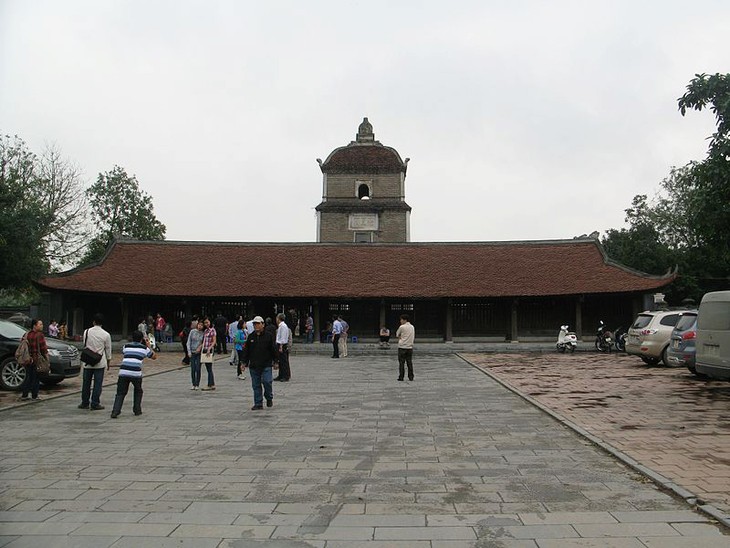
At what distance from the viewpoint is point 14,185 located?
1255 inches

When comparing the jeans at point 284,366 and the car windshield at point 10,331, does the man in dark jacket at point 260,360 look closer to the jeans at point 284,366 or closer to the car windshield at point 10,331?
the jeans at point 284,366

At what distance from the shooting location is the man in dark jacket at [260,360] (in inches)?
423

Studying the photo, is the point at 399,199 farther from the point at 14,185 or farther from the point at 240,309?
the point at 14,185

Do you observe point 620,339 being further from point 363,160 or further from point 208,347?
point 363,160

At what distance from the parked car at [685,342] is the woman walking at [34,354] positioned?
13.8 meters

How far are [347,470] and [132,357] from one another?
501 centimetres

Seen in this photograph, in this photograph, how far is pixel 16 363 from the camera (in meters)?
12.8

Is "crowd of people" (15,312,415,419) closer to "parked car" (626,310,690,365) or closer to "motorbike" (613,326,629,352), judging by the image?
"parked car" (626,310,690,365)

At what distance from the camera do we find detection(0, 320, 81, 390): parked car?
12.8 m

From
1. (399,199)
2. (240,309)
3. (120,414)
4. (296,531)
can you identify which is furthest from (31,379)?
(399,199)

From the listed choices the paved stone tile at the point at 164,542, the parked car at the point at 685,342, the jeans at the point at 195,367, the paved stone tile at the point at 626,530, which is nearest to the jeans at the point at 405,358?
the jeans at the point at 195,367

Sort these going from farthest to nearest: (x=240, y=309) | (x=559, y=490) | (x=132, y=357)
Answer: (x=240, y=309) → (x=132, y=357) → (x=559, y=490)

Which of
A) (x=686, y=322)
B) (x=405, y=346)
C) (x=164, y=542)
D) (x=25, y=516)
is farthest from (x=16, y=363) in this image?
(x=686, y=322)

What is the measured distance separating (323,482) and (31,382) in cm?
813
